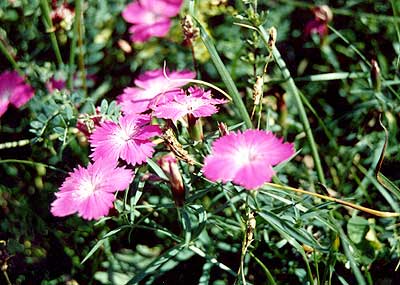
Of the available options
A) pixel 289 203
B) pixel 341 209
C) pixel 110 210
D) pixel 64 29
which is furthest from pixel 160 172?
pixel 64 29

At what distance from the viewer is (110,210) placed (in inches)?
37.4

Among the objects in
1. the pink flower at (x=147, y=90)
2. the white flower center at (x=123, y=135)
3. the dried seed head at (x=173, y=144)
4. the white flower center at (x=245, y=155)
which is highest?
the white flower center at (x=245, y=155)

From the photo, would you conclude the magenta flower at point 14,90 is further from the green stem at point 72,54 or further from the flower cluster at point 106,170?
the flower cluster at point 106,170

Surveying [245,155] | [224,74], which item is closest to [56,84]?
[224,74]

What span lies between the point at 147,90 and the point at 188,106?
226 mm

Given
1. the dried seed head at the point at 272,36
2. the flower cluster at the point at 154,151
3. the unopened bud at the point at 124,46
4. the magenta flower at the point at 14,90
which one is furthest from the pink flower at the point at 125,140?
the unopened bud at the point at 124,46

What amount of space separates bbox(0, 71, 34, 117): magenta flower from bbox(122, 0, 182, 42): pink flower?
32cm

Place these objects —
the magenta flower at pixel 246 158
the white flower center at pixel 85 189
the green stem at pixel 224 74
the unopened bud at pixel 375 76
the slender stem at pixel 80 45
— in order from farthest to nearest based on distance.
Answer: the slender stem at pixel 80 45
the unopened bud at pixel 375 76
the green stem at pixel 224 74
the white flower center at pixel 85 189
the magenta flower at pixel 246 158

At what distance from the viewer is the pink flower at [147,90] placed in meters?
1.09

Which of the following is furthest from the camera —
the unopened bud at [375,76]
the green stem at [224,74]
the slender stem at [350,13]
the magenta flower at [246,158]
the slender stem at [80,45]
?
the slender stem at [350,13]

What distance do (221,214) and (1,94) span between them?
56 centimetres

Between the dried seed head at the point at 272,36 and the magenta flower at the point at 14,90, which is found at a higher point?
the dried seed head at the point at 272,36

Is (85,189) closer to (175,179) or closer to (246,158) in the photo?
(175,179)

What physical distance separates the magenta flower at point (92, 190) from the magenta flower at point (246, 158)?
0.48 feet
